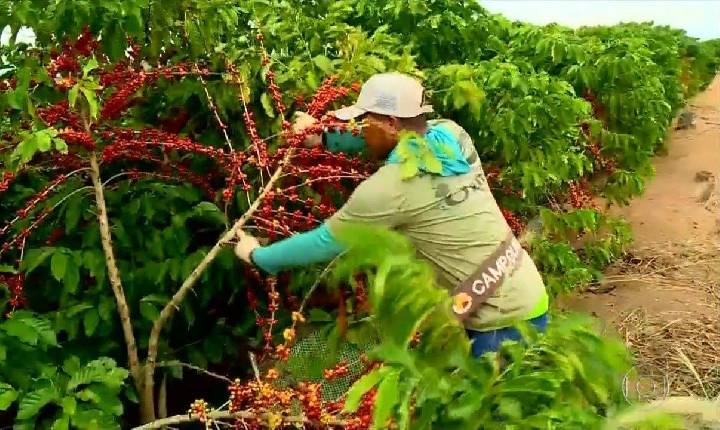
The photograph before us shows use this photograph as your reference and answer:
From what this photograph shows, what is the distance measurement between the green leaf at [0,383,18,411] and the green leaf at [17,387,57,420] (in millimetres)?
28

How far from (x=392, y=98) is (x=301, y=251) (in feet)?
1.69

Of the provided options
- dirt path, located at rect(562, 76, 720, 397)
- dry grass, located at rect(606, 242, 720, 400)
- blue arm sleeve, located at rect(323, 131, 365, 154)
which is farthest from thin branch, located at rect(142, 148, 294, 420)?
dry grass, located at rect(606, 242, 720, 400)

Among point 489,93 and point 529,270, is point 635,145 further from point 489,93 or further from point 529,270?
point 529,270

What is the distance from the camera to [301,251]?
8.32 feet

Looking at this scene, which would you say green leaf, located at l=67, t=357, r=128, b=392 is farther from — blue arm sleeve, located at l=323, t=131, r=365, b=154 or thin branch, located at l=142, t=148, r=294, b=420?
blue arm sleeve, located at l=323, t=131, r=365, b=154

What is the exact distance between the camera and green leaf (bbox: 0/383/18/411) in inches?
94.1

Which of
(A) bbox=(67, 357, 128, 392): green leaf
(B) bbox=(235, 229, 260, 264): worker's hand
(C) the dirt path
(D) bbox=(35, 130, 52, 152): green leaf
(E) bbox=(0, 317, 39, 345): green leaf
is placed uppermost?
(D) bbox=(35, 130, 52, 152): green leaf

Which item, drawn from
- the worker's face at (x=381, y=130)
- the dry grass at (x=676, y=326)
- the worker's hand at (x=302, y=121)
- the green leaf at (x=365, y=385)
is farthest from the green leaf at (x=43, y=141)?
the dry grass at (x=676, y=326)

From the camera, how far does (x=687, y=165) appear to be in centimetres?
823

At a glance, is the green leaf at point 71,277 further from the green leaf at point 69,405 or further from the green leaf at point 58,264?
the green leaf at point 69,405

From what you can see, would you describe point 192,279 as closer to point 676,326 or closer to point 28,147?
point 28,147

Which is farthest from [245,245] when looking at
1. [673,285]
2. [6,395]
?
[673,285]

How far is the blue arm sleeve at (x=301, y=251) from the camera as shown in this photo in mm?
2500

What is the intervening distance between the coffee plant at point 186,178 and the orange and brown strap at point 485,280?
296 millimetres
